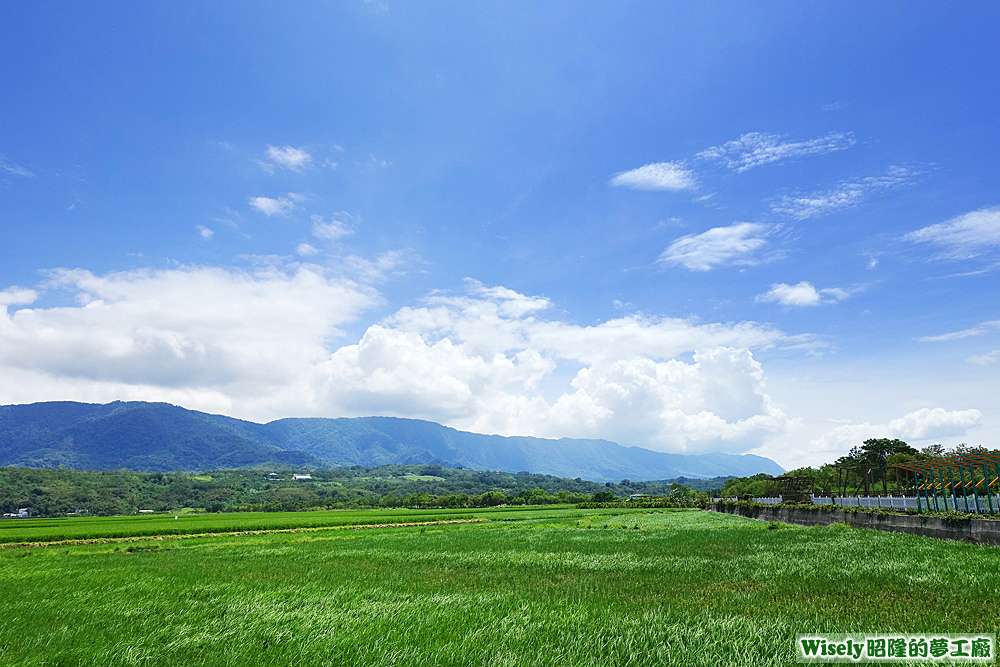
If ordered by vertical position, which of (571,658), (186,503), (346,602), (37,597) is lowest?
(186,503)

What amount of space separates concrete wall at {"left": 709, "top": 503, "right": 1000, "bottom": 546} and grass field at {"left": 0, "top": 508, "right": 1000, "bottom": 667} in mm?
3767

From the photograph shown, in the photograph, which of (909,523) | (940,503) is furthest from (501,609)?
(940,503)

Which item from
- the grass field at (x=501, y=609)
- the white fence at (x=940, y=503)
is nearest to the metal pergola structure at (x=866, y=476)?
the white fence at (x=940, y=503)

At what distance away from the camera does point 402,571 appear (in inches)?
689

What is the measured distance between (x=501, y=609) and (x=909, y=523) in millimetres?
28780

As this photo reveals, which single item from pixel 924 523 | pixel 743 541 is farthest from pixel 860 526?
pixel 743 541

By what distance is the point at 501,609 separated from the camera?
32.0 ft

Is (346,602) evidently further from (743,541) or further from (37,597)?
(743,541)

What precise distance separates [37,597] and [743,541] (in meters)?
27.5

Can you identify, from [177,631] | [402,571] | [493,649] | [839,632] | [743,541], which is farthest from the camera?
[743,541]

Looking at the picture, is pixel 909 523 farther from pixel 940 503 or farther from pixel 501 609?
pixel 501 609

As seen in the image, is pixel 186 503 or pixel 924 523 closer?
pixel 924 523

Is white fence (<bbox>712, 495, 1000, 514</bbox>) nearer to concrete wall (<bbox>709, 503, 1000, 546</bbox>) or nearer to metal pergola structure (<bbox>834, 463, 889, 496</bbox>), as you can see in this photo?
metal pergola structure (<bbox>834, 463, 889, 496</bbox>)

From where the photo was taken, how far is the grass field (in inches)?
287
